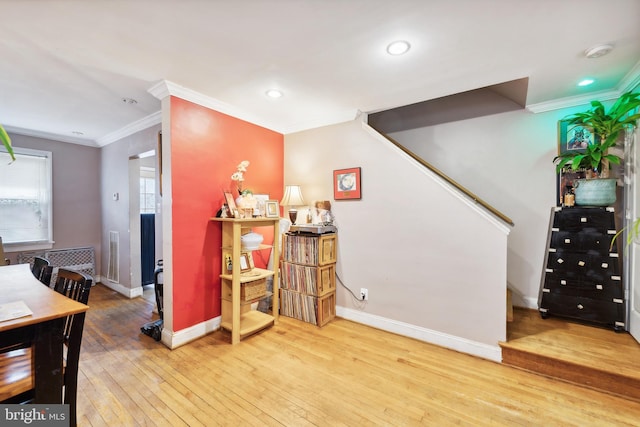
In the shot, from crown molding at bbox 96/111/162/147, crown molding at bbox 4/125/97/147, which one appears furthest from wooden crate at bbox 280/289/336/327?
crown molding at bbox 4/125/97/147

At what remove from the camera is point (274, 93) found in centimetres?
252

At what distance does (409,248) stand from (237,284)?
1.79 meters

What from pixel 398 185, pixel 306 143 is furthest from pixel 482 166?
pixel 306 143

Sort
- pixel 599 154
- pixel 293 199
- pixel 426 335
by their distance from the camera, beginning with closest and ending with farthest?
pixel 599 154
pixel 426 335
pixel 293 199

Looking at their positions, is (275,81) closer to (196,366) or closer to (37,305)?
(37,305)

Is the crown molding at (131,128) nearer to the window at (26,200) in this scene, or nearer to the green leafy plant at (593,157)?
the window at (26,200)

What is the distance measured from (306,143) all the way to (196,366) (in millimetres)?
2682

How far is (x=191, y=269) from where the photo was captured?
8.38 ft

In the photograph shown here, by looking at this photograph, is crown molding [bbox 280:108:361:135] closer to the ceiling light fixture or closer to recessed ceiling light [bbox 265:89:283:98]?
recessed ceiling light [bbox 265:89:283:98]

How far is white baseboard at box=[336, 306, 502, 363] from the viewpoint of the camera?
7.41 ft

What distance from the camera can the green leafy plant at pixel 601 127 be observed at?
7.30ft

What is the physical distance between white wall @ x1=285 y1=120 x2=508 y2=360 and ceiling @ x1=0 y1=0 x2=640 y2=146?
Result: 0.65 meters

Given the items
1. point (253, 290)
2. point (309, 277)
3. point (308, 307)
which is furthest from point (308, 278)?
point (253, 290)

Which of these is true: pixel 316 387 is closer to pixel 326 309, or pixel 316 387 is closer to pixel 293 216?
pixel 326 309
